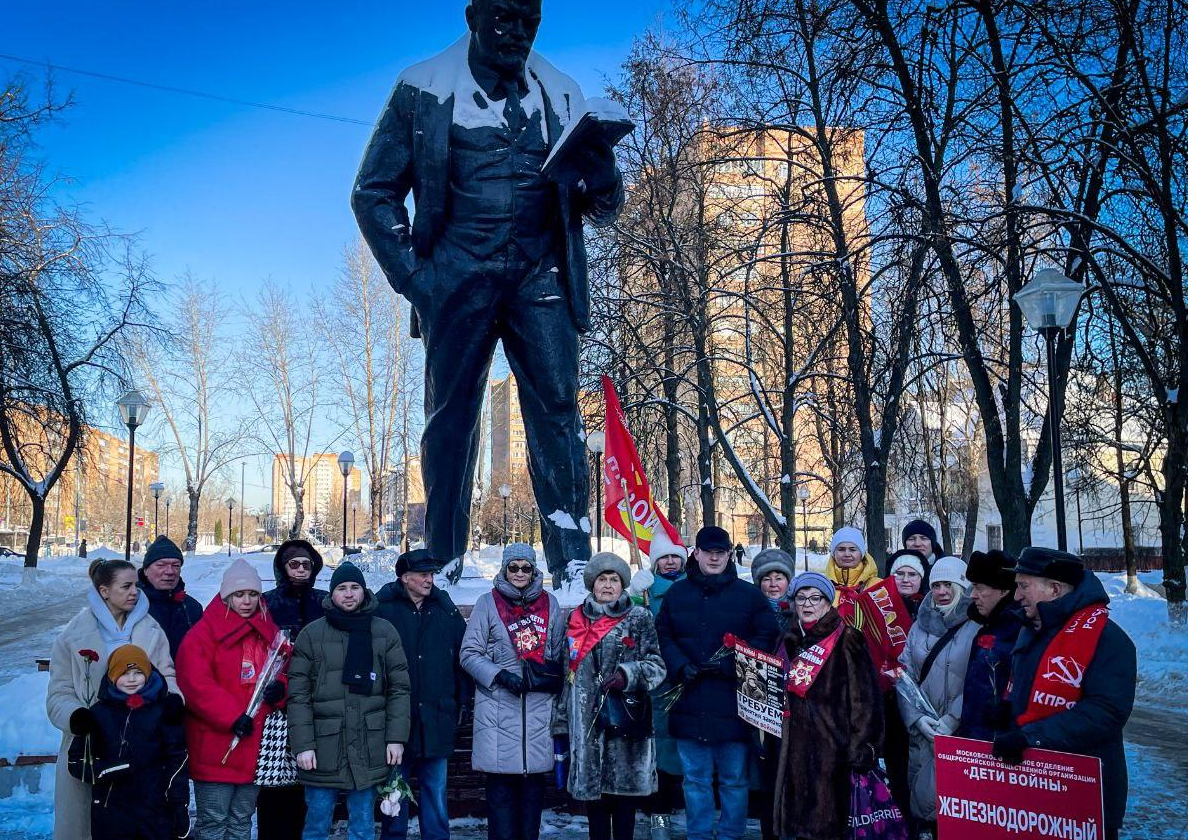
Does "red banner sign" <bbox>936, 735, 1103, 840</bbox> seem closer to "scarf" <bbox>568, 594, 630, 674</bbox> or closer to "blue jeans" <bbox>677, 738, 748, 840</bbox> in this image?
"blue jeans" <bbox>677, 738, 748, 840</bbox>

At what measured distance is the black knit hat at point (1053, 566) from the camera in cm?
371

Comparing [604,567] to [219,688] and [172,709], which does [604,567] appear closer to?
[219,688]

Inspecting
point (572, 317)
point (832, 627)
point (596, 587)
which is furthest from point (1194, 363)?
point (572, 317)

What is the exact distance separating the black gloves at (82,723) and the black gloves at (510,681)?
1.56 meters

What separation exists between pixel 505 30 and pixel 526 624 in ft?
10.7

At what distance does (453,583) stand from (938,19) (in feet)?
28.2

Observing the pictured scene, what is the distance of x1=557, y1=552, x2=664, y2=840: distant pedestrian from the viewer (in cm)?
444

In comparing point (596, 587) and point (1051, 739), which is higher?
point (596, 587)

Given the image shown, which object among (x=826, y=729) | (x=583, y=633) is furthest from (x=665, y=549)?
(x=826, y=729)

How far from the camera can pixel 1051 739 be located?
11.5 feet

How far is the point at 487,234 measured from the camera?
5.80m

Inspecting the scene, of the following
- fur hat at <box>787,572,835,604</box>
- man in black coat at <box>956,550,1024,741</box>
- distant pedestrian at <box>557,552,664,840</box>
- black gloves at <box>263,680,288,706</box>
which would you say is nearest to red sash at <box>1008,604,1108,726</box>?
man in black coat at <box>956,550,1024,741</box>

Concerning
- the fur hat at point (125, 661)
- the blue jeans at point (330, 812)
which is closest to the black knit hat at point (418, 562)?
the blue jeans at point (330, 812)

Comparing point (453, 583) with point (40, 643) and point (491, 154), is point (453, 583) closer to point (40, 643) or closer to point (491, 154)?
point (491, 154)
